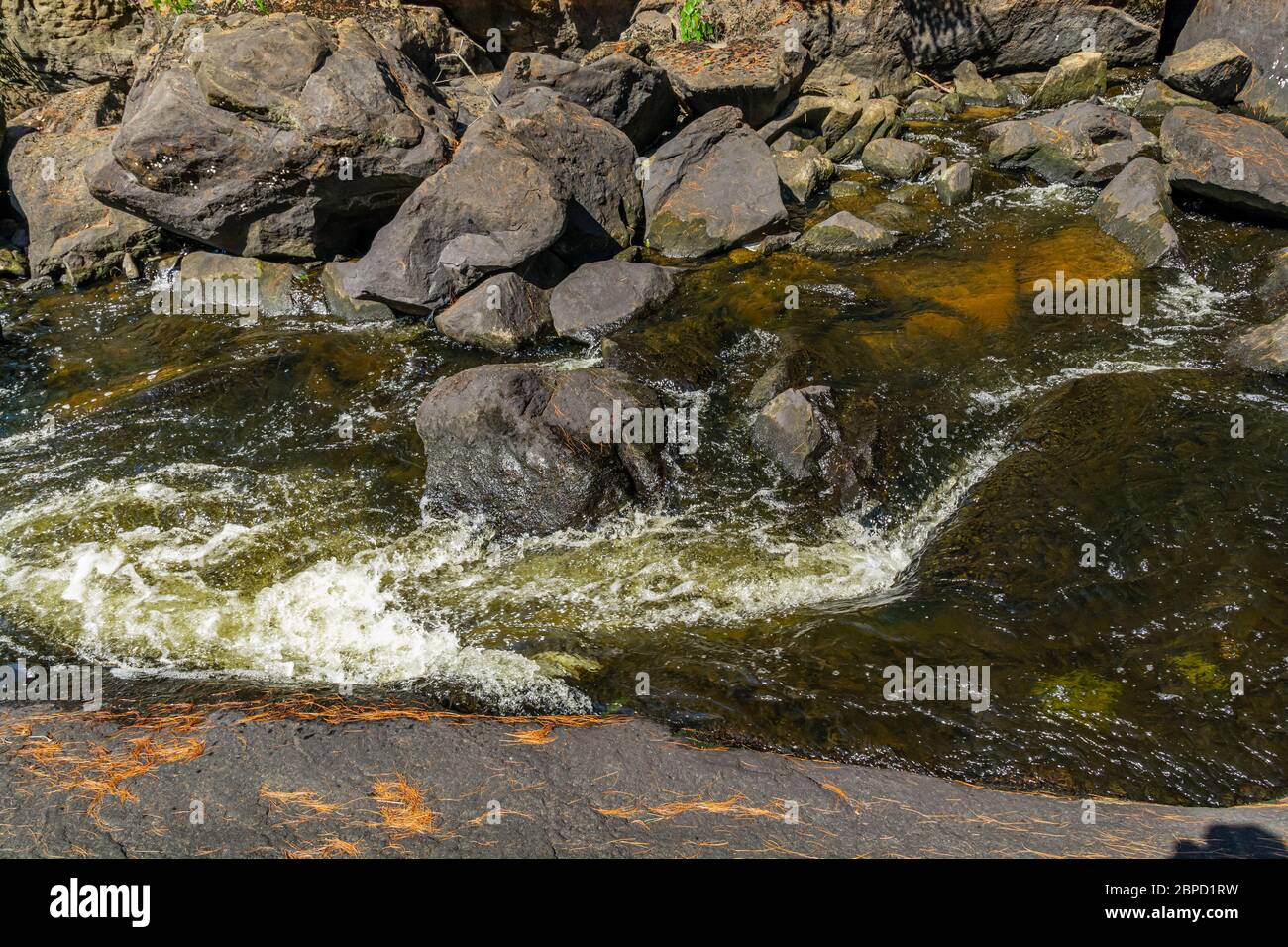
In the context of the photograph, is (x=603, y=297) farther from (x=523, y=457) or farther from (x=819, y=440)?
(x=819, y=440)

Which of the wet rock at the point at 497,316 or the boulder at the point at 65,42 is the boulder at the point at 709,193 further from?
the boulder at the point at 65,42

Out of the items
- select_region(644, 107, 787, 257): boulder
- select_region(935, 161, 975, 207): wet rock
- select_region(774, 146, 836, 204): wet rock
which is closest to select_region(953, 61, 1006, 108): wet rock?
select_region(935, 161, 975, 207): wet rock

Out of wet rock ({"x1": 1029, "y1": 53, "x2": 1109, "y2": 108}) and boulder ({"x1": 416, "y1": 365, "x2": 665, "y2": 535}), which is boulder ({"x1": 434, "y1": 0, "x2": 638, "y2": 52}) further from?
boulder ({"x1": 416, "y1": 365, "x2": 665, "y2": 535})

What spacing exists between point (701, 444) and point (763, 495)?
0.95 meters

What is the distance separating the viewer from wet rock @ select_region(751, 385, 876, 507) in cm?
754

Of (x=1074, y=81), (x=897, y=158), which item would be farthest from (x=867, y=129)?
(x=1074, y=81)

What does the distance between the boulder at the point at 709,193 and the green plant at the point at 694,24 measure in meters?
4.01

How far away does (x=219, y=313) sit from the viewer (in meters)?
11.5

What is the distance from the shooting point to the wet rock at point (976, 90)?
1655cm

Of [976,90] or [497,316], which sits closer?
[497,316]

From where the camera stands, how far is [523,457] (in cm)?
737

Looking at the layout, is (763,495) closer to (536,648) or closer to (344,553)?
(536,648)

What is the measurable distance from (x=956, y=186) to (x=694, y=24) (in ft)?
20.8
